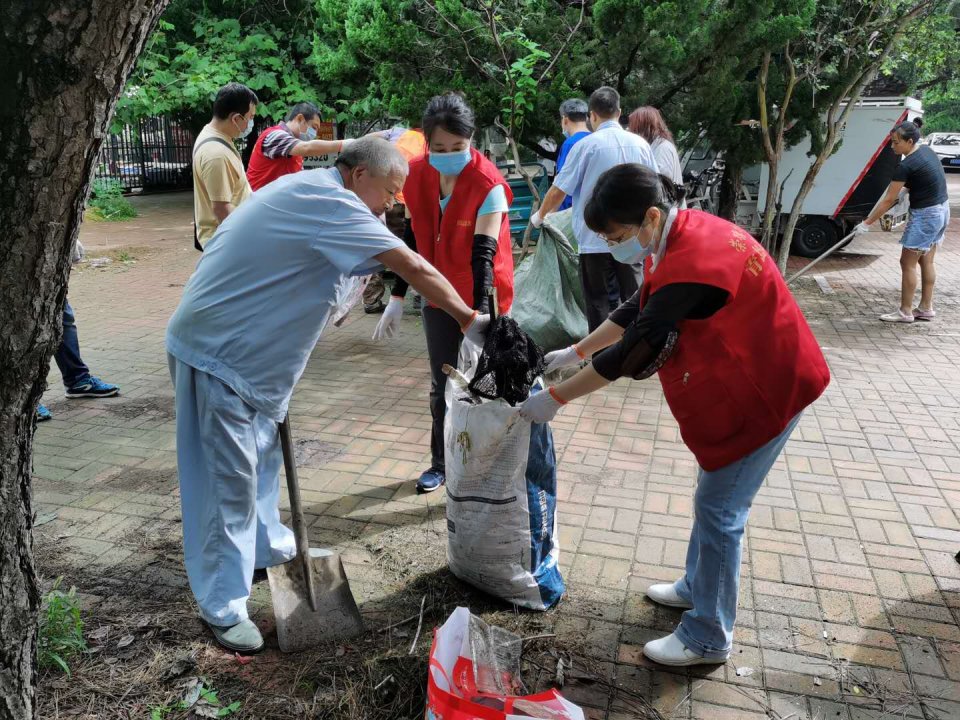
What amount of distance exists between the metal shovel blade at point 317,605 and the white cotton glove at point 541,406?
0.99 m

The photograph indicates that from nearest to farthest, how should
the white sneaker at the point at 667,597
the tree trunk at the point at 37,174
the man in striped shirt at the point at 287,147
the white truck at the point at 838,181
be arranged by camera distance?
Answer: the tree trunk at the point at 37,174 < the white sneaker at the point at 667,597 < the man in striped shirt at the point at 287,147 < the white truck at the point at 838,181

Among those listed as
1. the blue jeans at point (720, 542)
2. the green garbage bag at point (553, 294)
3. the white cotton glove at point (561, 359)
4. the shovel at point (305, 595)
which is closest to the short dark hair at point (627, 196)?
the white cotton glove at point (561, 359)

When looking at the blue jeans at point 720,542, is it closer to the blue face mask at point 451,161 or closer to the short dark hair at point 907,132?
the blue face mask at point 451,161

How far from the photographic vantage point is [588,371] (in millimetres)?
2336

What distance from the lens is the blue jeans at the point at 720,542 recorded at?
2385 mm

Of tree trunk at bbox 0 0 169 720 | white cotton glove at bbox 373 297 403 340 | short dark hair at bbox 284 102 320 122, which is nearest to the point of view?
tree trunk at bbox 0 0 169 720

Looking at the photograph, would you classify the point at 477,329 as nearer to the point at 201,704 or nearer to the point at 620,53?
the point at 201,704

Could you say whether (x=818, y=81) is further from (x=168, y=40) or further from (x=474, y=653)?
(x=168, y=40)

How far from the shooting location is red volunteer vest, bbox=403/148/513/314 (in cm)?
346

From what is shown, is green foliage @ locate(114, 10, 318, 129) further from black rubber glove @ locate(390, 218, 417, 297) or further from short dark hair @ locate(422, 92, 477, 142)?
short dark hair @ locate(422, 92, 477, 142)

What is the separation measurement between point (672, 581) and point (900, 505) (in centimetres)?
138

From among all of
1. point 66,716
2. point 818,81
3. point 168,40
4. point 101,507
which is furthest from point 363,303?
point 168,40

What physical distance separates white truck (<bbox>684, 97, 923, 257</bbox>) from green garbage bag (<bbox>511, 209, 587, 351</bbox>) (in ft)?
12.2

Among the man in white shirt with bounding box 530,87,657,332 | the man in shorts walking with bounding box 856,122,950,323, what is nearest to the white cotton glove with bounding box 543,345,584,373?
the man in white shirt with bounding box 530,87,657,332
